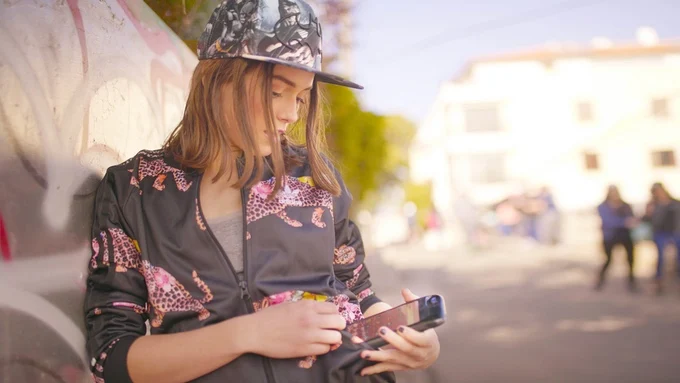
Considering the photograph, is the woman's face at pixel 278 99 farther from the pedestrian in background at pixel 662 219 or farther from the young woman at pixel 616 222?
the pedestrian in background at pixel 662 219

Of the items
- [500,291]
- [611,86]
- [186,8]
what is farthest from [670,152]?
[186,8]

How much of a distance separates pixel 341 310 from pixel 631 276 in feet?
38.6

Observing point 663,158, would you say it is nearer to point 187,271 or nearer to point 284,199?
point 284,199

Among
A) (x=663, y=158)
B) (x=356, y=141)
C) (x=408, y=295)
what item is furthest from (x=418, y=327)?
(x=663, y=158)

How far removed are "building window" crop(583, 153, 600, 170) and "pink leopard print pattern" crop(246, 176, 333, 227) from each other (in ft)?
92.6

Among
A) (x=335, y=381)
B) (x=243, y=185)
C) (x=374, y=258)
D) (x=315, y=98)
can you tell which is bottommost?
(x=374, y=258)

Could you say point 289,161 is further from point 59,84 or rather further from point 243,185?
point 59,84

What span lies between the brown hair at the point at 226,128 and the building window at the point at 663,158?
89.0 feet

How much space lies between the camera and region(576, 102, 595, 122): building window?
28.4 m

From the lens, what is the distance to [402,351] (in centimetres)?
137

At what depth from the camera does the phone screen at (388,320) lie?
1371mm

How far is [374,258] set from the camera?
13.7 meters

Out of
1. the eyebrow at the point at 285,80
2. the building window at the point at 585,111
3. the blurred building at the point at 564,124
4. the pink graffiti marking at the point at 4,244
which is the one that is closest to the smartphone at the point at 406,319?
the eyebrow at the point at 285,80

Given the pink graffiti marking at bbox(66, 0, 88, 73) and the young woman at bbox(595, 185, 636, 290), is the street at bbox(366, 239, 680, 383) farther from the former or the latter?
the pink graffiti marking at bbox(66, 0, 88, 73)
